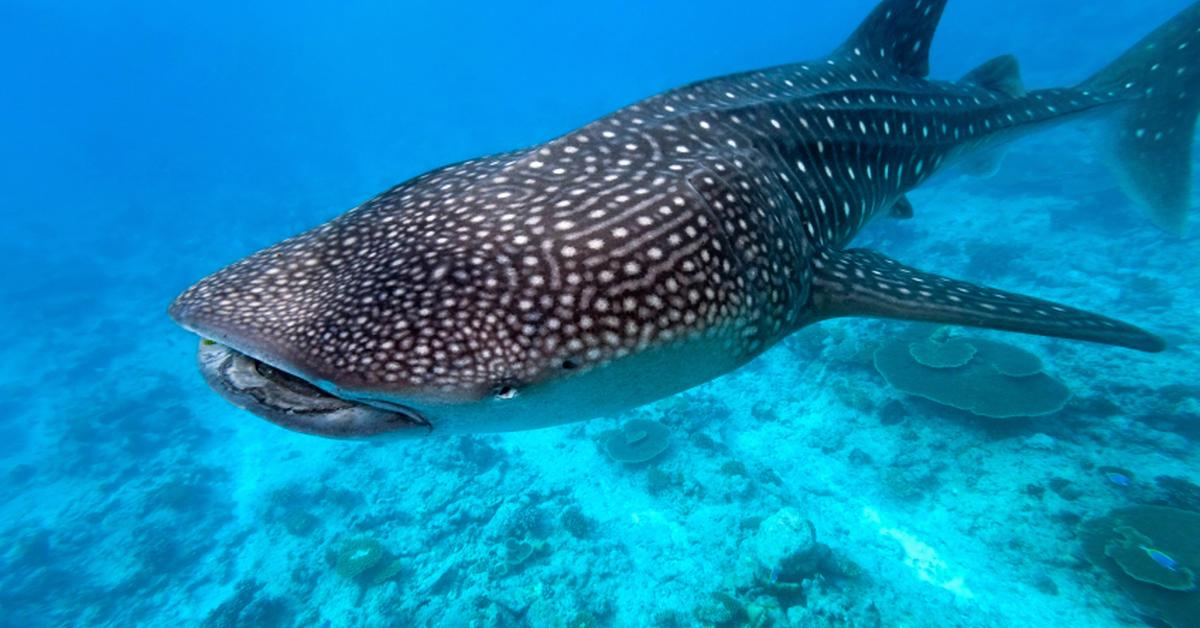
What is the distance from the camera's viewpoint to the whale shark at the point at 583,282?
84.9 inches

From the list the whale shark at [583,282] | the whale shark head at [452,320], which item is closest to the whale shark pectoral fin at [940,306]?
the whale shark at [583,282]

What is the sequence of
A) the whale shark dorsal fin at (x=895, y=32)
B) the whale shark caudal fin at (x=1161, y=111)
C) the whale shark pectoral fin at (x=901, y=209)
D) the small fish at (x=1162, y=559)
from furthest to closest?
the whale shark caudal fin at (x=1161, y=111)
the whale shark pectoral fin at (x=901, y=209)
the small fish at (x=1162, y=559)
the whale shark dorsal fin at (x=895, y=32)

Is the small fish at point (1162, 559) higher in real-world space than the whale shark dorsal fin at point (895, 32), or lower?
lower

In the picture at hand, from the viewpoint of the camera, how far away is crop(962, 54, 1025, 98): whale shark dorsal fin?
24.4 feet

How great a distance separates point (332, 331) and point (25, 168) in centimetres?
15198

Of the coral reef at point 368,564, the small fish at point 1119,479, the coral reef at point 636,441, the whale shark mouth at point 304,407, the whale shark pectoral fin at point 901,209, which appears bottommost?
the coral reef at point 368,564

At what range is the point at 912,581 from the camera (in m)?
8.27

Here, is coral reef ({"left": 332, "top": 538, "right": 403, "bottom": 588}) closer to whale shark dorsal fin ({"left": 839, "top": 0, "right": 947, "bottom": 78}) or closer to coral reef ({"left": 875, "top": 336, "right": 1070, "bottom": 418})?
coral reef ({"left": 875, "top": 336, "right": 1070, "bottom": 418})

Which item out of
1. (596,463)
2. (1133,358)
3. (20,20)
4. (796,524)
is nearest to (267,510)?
(596,463)

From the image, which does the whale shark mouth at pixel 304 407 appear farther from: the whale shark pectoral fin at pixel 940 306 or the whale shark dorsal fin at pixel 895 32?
the whale shark dorsal fin at pixel 895 32

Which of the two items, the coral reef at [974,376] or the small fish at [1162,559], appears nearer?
the small fish at [1162,559]

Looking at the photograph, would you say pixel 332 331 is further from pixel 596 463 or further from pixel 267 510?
pixel 267 510

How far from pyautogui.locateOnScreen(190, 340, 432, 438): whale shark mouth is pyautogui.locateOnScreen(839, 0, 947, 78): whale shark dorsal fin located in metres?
6.63

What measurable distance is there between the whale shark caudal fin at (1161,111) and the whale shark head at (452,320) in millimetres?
9969
